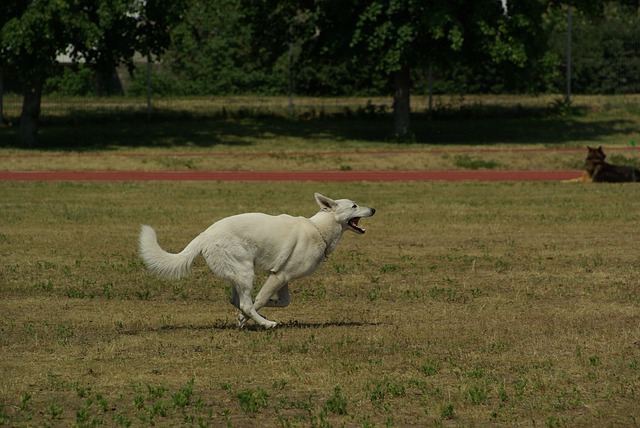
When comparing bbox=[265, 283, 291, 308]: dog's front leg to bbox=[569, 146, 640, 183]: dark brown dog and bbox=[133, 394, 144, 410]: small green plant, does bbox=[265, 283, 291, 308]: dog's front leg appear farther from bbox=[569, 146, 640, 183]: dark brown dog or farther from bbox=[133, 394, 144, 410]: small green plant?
bbox=[569, 146, 640, 183]: dark brown dog

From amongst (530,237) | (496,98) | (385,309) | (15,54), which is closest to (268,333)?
(385,309)

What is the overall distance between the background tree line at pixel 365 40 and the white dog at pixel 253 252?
26.7 metres

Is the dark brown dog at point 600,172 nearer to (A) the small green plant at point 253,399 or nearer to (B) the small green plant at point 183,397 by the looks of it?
(A) the small green plant at point 253,399

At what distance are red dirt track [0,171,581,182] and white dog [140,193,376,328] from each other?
62.4 feet

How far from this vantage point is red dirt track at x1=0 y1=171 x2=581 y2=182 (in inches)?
1225

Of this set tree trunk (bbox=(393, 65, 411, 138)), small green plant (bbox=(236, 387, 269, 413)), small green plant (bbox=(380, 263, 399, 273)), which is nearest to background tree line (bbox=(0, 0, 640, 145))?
tree trunk (bbox=(393, 65, 411, 138))

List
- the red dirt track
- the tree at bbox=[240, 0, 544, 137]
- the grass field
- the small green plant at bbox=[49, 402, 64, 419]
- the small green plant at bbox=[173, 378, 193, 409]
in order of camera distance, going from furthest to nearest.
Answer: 1. the tree at bbox=[240, 0, 544, 137]
2. the red dirt track
3. the grass field
4. the small green plant at bbox=[173, 378, 193, 409]
5. the small green plant at bbox=[49, 402, 64, 419]

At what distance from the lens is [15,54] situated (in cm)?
3750

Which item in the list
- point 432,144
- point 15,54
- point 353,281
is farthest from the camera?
point 432,144

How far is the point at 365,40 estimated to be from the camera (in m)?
41.3

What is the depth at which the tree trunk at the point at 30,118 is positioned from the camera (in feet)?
130

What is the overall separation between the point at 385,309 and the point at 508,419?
4.81m

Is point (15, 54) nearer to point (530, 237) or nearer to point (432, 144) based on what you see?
point (432, 144)

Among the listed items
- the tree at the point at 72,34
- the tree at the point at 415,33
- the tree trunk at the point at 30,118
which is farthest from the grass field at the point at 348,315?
the tree at the point at 415,33
